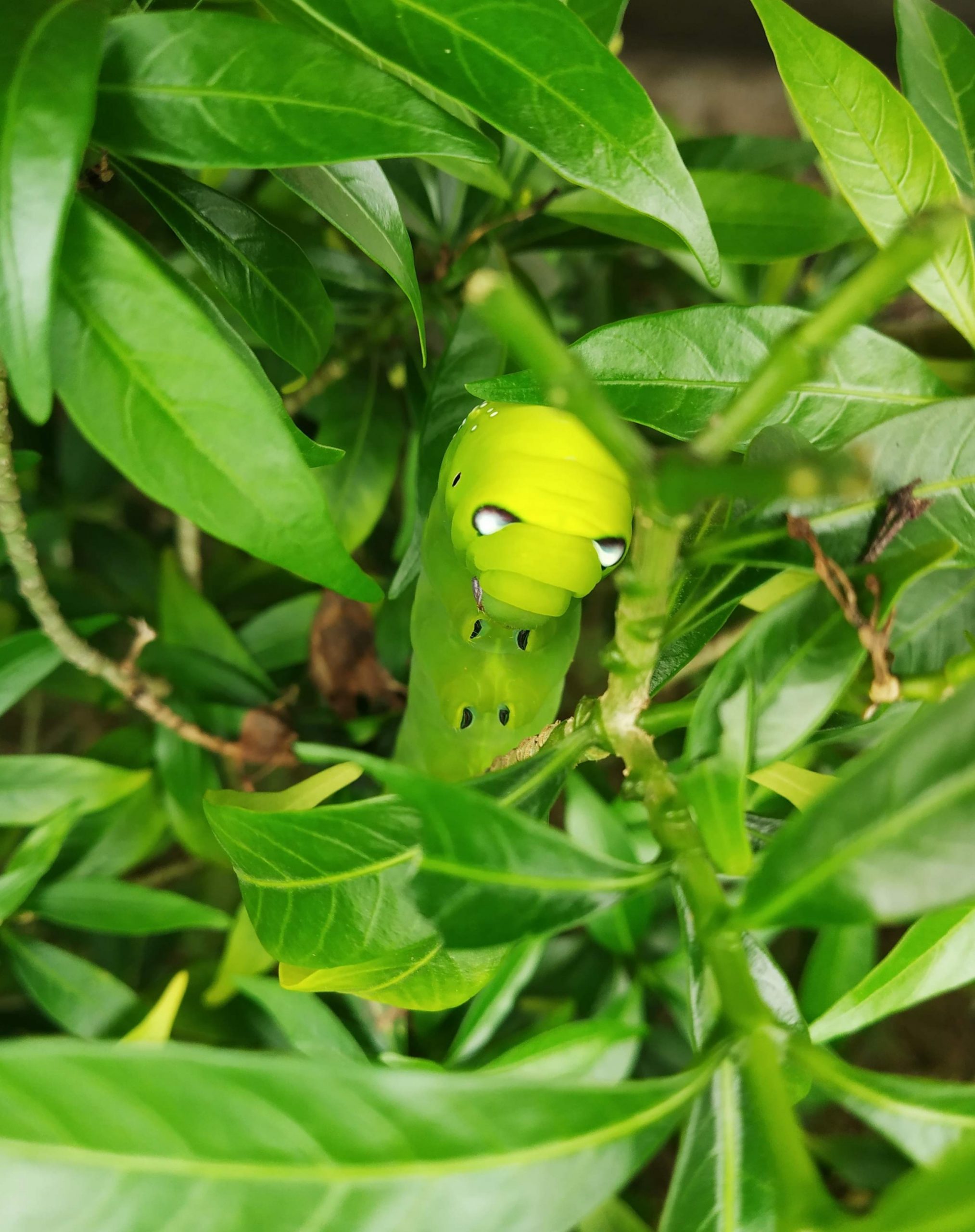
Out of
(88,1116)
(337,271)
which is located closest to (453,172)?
(337,271)

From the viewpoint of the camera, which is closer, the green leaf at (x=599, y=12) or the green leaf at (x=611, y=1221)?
the green leaf at (x=599, y=12)

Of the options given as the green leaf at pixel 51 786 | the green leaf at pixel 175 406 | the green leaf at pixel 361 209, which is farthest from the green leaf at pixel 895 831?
the green leaf at pixel 51 786

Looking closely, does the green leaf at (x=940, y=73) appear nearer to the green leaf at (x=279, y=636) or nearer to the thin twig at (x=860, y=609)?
the thin twig at (x=860, y=609)

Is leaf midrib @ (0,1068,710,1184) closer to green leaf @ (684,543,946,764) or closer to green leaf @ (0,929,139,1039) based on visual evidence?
green leaf @ (684,543,946,764)

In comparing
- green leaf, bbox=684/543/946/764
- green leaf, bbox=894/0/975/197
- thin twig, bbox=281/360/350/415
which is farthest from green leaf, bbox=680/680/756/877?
thin twig, bbox=281/360/350/415

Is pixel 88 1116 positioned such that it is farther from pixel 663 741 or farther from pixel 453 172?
pixel 663 741

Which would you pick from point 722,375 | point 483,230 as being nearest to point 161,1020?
point 722,375
